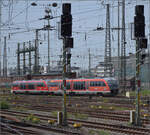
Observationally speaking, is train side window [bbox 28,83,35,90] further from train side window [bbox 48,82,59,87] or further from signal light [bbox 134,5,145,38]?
signal light [bbox 134,5,145,38]

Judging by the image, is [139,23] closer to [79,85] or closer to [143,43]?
[143,43]

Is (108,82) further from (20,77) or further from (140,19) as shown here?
(20,77)

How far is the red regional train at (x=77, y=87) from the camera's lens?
36.8 metres

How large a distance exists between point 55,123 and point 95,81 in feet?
71.3

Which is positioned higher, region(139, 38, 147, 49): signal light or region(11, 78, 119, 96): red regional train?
region(139, 38, 147, 49): signal light

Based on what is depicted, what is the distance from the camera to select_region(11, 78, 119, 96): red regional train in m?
36.8

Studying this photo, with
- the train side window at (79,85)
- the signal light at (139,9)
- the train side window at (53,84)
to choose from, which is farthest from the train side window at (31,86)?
the signal light at (139,9)

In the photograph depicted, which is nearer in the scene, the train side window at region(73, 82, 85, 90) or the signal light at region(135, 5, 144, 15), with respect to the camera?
the signal light at region(135, 5, 144, 15)

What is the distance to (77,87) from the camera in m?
39.9

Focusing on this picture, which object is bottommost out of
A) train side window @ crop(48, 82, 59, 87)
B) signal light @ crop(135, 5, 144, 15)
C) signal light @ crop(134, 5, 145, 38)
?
train side window @ crop(48, 82, 59, 87)

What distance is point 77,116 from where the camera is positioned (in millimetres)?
18500

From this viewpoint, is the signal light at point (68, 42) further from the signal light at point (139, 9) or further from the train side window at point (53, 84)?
the train side window at point (53, 84)

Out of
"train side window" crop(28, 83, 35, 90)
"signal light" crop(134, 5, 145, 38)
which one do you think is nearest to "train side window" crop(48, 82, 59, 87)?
"train side window" crop(28, 83, 35, 90)

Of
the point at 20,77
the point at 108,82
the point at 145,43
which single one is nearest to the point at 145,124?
the point at 145,43
